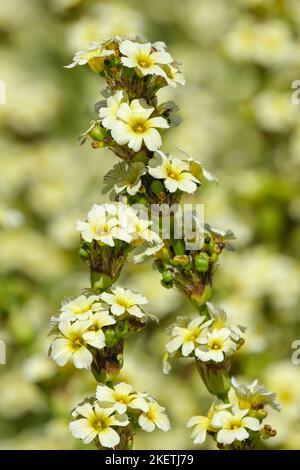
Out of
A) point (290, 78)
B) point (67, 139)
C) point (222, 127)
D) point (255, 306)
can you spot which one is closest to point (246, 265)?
point (255, 306)

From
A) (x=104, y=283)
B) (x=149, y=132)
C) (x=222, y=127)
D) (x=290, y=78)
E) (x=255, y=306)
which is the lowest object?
(x=104, y=283)

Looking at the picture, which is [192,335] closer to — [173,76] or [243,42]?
[173,76]

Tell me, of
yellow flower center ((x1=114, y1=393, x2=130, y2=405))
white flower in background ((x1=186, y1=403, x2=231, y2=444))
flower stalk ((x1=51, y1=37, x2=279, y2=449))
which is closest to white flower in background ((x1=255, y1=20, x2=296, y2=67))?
flower stalk ((x1=51, y1=37, x2=279, y2=449))

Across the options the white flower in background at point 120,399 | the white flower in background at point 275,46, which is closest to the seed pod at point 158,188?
the white flower in background at point 120,399

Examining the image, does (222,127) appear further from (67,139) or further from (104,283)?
(104,283)

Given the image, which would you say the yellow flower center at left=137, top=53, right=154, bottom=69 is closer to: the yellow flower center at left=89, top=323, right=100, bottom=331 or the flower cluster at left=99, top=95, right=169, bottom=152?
the flower cluster at left=99, top=95, right=169, bottom=152

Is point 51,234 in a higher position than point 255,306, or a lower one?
higher
